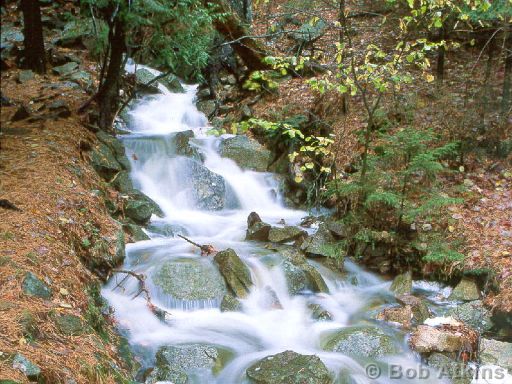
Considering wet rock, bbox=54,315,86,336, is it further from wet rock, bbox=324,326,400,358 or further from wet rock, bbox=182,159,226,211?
wet rock, bbox=182,159,226,211

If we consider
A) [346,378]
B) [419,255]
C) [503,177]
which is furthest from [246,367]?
[503,177]

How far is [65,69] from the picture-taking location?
35.7 feet

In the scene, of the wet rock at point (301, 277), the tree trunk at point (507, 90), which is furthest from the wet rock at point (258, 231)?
the tree trunk at point (507, 90)

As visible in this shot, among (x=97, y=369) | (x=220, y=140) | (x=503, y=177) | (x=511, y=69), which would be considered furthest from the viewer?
(x=220, y=140)

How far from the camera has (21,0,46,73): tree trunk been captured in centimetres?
1016

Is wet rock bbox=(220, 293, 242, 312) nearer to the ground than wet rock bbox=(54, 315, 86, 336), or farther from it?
nearer to the ground

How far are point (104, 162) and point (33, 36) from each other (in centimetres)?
478

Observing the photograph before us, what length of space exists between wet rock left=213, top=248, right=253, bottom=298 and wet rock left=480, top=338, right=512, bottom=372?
2.71 m

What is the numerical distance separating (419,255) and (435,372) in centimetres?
215

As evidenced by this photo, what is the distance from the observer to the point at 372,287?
6.60 m

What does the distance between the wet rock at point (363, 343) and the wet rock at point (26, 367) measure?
3.21 metres

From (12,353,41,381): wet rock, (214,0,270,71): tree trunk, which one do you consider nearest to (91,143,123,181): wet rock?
(214,0,270,71): tree trunk

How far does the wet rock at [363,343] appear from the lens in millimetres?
5027

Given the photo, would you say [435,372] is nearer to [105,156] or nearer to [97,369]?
[97,369]
